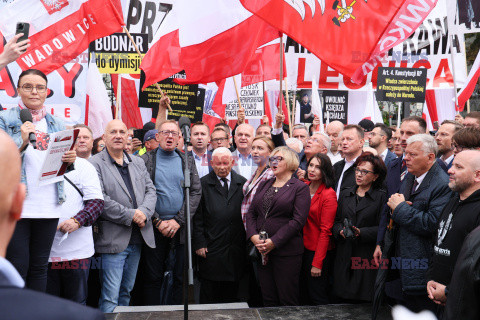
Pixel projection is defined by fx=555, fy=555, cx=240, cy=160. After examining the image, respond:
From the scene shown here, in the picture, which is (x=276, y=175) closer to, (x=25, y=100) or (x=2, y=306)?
(x=25, y=100)

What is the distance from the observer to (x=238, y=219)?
6473mm

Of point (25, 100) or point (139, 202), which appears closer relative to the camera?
point (25, 100)

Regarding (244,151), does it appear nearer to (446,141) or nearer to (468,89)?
(446,141)

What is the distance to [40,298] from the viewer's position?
45.3 inches

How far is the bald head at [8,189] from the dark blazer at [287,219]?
15.4ft

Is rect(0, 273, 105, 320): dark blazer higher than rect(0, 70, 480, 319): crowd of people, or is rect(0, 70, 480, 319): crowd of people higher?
rect(0, 273, 105, 320): dark blazer

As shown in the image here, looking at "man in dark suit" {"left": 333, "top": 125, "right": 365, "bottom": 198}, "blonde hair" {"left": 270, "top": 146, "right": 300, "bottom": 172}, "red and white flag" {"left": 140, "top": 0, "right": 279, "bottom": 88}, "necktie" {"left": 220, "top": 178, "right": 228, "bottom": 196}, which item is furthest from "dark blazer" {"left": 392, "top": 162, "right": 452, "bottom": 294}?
"red and white flag" {"left": 140, "top": 0, "right": 279, "bottom": 88}

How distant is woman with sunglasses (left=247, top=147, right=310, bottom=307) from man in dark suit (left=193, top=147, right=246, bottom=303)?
0.39 meters

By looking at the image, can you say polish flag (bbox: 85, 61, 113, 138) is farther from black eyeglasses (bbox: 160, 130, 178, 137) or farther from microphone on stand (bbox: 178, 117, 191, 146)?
microphone on stand (bbox: 178, 117, 191, 146)

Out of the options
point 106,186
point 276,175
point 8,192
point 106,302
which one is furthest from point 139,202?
point 8,192

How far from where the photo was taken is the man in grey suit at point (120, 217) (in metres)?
5.85

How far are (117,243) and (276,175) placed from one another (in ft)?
6.14

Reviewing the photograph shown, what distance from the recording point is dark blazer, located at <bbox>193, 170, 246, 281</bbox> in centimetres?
637

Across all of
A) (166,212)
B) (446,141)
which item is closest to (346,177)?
(446,141)
